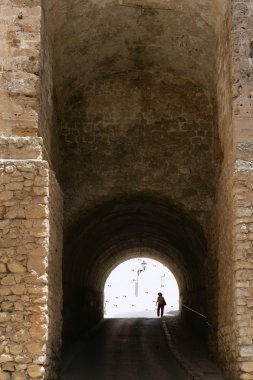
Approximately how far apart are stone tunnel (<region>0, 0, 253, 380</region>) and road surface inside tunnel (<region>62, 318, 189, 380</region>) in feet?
2.51

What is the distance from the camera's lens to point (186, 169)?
38.6 feet

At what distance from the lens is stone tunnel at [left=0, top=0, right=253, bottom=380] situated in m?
7.73

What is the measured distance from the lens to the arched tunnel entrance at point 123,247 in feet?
41.7

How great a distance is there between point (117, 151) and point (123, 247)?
25.4 feet

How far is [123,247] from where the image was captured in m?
19.1

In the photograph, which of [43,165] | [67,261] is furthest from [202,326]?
[43,165]

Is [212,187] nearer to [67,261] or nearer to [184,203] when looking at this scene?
[184,203]

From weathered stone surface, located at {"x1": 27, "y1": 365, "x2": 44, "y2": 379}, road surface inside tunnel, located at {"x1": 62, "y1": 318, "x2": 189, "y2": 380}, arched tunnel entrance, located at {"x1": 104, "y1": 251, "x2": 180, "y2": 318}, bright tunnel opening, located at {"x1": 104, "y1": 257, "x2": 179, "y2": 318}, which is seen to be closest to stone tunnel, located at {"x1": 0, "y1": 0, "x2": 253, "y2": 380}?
weathered stone surface, located at {"x1": 27, "y1": 365, "x2": 44, "y2": 379}

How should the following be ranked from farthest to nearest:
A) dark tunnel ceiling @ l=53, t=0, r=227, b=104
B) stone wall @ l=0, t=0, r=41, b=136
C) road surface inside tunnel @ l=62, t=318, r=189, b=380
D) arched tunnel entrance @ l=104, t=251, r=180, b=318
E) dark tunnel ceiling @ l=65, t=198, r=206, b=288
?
arched tunnel entrance @ l=104, t=251, r=180, b=318
dark tunnel ceiling @ l=65, t=198, r=206, b=288
road surface inside tunnel @ l=62, t=318, r=189, b=380
dark tunnel ceiling @ l=53, t=0, r=227, b=104
stone wall @ l=0, t=0, r=41, b=136

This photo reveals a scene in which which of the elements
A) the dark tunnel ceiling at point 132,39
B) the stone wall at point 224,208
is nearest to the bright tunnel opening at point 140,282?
the dark tunnel ceiling at point 132,39

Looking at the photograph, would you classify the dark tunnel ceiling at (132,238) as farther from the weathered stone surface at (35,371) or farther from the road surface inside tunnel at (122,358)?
the weathered stone surface at (35,371)

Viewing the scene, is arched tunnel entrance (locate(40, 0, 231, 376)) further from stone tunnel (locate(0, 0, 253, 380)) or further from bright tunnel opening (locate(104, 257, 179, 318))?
bright tunnel opening (locate(104, 257, 179, 318))

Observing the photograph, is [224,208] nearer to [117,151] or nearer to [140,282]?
[117,151]

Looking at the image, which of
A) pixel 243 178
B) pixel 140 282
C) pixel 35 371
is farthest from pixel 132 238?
pixel 140 282
